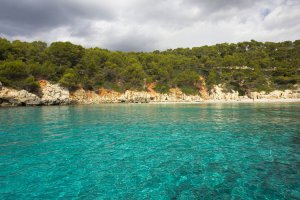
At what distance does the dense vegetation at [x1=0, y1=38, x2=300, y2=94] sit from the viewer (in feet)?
180

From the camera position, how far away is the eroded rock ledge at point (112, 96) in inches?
1819

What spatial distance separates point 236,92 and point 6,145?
73.7 meters

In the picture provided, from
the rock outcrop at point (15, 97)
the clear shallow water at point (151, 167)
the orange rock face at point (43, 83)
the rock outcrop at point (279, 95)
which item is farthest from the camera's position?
the rock outcrop at point (279, 95)

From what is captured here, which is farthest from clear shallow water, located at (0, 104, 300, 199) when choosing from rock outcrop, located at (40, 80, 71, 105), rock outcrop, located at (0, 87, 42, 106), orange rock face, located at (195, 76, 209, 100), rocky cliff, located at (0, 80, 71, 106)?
orange rock face, located at (195, 76, 209, 100)

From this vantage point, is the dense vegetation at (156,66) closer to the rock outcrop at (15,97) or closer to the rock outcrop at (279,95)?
the rock outcrop at (279,95)

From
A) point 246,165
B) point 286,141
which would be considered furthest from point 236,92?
point 246,165

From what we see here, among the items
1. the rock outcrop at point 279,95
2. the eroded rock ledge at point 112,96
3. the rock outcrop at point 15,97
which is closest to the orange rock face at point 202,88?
the eroded rock ledge at point 112,96

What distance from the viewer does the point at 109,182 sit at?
7422mm

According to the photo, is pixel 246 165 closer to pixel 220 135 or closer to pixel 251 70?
pixel 220 135

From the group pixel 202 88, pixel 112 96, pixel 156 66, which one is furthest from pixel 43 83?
pixel 202 88

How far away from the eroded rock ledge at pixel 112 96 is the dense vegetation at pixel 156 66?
2218mm

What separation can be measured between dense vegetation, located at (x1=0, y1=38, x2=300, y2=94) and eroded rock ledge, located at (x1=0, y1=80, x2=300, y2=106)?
7.28ft

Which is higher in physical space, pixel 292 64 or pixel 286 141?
pixel 292 64

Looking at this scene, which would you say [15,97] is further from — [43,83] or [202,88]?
[202,88]
